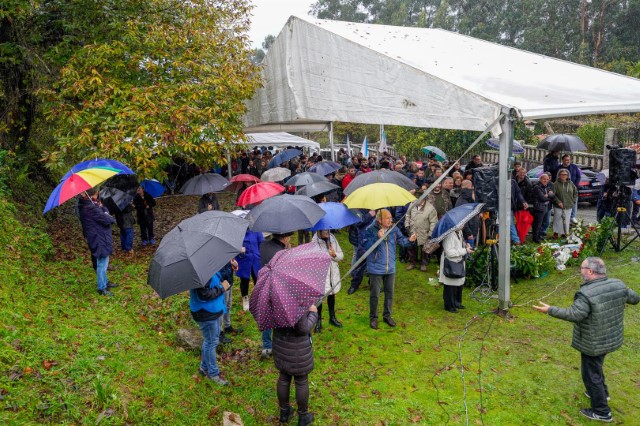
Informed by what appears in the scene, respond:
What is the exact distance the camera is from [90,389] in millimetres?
4477

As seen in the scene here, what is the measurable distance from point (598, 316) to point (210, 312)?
12.7 feet

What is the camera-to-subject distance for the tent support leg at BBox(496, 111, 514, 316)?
5.82 meters

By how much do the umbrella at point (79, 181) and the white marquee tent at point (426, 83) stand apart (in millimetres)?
4057

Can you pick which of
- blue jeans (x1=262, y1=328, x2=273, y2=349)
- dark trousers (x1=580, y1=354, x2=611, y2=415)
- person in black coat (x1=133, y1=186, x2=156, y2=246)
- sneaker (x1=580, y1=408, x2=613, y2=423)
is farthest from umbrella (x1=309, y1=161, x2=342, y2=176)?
sneaker (x1=580, y1=408, x2=613, y2=423)

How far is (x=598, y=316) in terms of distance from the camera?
4188 mm

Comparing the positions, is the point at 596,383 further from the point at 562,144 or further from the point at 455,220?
the point at 562,144

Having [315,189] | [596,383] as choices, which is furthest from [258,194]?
[596,383]

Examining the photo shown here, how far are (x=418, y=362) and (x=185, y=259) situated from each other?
318cm

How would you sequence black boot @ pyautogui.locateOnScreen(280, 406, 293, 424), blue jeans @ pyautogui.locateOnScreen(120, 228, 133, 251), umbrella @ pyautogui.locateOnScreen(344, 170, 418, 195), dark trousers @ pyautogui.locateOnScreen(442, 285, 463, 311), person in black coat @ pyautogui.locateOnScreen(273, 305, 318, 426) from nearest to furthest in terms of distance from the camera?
1. person in black coat @ pyautogui.locateOnScreen(273, 305, 318, 426)
2. black boot @ pyautogui.locateOnScreen(280, 406, 293, 424)
3. dark trousers @ pyautogui.locateOnScreen(442, 285, 463, 311)
4. umbrella @ pyautogui.locateOnScreen(344, 170, 418, 195)
5. blue jeans @ pyautogui.locateOnScreen(120, 228, 133, 251)

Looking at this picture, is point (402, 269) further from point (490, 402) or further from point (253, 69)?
point (253, 69)

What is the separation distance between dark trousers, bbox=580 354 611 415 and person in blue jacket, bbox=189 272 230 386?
3794 mm

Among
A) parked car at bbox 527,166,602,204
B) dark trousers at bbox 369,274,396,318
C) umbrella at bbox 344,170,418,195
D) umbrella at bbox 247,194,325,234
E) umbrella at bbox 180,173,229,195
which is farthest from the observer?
parked car at bbox 527,166,602,204

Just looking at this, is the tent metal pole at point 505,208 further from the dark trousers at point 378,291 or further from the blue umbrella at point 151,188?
the blue umbrella at point 151,188

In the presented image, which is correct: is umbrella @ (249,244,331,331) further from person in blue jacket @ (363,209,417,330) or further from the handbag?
the handbag
